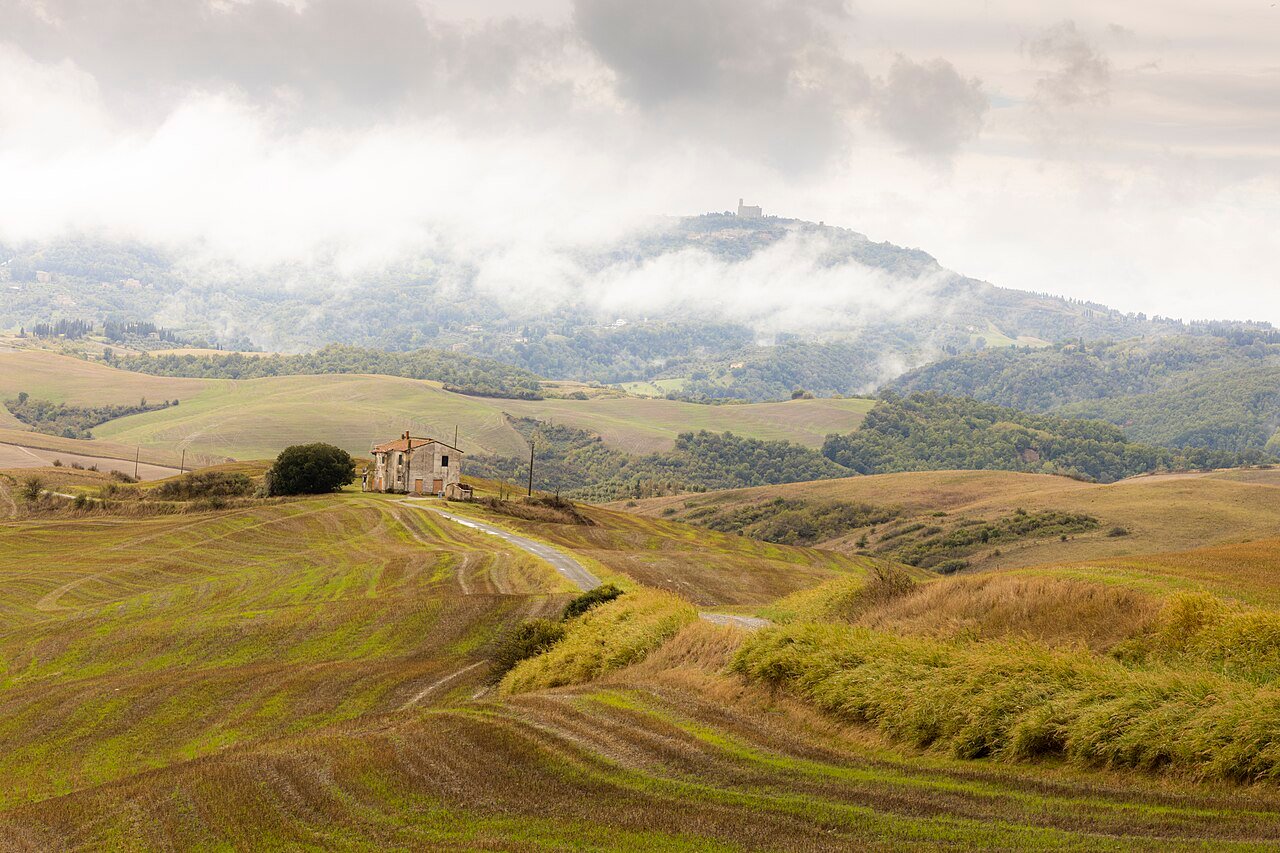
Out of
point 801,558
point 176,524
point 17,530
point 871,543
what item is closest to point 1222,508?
point 871,543

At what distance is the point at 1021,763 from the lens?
51.3 feet

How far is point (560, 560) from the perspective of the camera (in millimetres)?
58594

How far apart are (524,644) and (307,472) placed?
248 feet

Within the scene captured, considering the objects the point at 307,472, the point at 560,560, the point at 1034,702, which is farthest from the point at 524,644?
the point at 307,472

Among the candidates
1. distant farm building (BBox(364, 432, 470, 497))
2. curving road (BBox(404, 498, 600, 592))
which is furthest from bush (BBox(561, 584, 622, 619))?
distant farm building (BBox(364, 432, 470, 497))

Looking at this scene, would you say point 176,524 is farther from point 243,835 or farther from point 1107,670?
point 1107,670

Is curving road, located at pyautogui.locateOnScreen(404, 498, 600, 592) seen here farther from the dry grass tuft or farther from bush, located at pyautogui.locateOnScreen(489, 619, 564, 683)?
the dry grass tuft

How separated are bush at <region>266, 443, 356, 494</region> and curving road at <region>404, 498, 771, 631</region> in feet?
52.9

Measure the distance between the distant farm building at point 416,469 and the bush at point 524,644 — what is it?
7504cm

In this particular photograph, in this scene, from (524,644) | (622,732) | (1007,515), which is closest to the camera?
(622,732)

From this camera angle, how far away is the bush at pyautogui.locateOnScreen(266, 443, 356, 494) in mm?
102750

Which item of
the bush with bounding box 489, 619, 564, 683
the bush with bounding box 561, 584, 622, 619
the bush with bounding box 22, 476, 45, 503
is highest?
the bush with bounding box 561, 584, 622, 619

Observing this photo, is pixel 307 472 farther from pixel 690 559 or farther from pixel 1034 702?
pixel 1034 702

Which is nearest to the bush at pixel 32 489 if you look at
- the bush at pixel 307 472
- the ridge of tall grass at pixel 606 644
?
the bush at pixel 307 472
